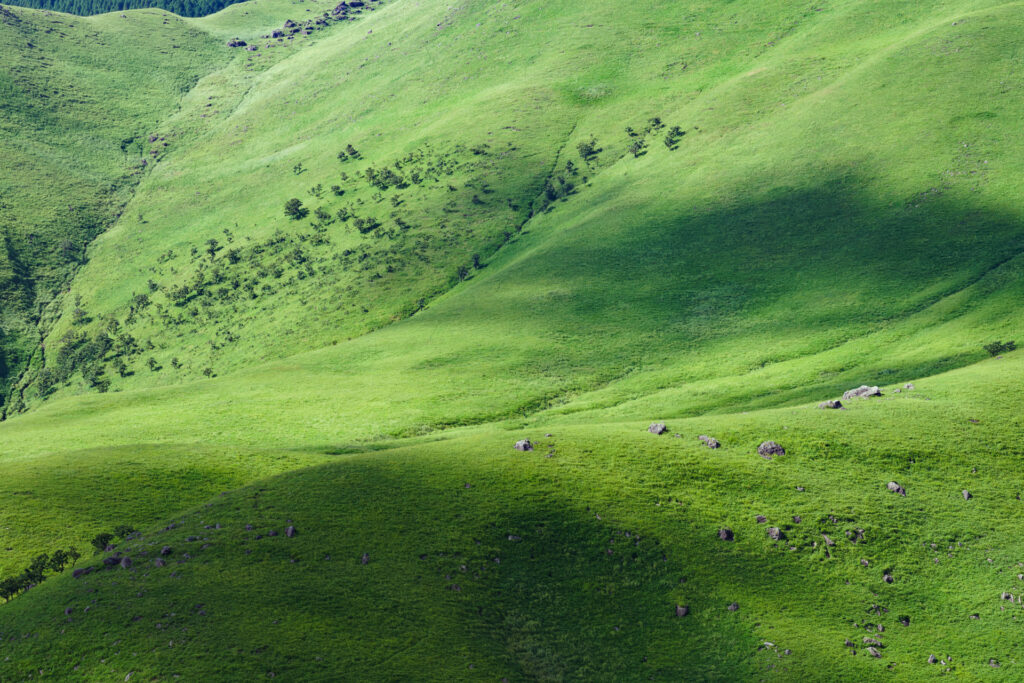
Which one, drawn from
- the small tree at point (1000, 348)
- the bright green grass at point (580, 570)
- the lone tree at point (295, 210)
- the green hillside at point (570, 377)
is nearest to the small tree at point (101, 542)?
the green hillside at point (570, 377)

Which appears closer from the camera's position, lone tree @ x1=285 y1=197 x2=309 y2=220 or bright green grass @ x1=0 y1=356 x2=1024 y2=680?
bright green grass @ x1=0 y1=356 x2=1024 y2=680

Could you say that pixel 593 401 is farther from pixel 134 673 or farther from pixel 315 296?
pixel 315 296

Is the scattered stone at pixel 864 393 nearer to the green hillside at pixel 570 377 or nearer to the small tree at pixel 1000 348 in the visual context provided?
the green hillside at pixel 570 377

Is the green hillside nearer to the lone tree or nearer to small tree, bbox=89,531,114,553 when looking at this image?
the lone tree

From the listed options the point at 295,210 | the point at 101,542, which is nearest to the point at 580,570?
the point at 101,542

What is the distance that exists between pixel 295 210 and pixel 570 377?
11499 cm

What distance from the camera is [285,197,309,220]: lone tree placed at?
16450cm

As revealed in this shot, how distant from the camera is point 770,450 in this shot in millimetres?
39062

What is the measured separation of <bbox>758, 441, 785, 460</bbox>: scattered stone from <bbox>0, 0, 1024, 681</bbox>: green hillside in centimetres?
166

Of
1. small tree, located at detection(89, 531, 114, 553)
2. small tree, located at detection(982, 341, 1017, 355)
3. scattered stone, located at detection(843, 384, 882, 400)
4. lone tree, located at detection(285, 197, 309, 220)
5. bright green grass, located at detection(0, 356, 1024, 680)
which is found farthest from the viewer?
lone tree, located at detection(285, 197, 309, 220)

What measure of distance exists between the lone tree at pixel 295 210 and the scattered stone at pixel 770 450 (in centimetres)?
14555

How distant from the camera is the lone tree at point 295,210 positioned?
164500 millimetres

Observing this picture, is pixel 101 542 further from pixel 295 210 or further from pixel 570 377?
pixel 295 210

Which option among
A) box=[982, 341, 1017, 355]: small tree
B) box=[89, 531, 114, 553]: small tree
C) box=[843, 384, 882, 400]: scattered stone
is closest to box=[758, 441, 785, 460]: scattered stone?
box=[843, 384, 882, 400]: scattered stone
